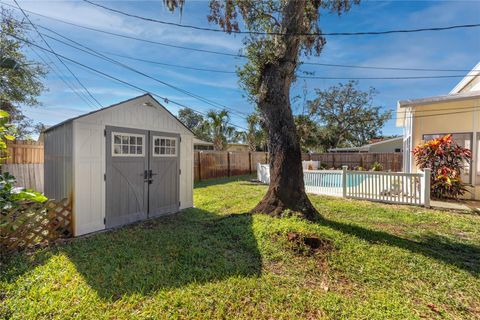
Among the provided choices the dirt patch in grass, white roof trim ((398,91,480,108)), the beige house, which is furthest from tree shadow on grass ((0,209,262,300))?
the beige house

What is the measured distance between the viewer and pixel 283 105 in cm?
526

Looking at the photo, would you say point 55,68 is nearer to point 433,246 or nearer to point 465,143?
point 433,246

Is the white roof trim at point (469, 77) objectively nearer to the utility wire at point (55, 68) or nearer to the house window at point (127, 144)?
the house window at point (127, 144)

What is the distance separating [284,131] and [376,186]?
190 inches

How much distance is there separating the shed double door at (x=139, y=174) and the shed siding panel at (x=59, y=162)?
0.69 meters

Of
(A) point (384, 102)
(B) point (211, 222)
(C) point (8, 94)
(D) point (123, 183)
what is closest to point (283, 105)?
(B) point (211, 222)

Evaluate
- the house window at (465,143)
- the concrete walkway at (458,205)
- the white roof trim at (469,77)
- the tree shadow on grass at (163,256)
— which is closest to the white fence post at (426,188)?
the concrete walkway at (458,205)

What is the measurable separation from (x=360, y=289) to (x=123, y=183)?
5156mm

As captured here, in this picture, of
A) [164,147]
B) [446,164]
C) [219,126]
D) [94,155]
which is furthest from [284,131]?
[219,126]

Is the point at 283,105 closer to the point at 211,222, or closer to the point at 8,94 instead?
the point at 211,222

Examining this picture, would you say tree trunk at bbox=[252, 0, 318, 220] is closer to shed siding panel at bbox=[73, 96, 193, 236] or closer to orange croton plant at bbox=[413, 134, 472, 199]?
shed siding panel at bbox=[73, 96, 193, 236]

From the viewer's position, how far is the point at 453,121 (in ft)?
26.9

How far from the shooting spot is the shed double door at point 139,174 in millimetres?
5355

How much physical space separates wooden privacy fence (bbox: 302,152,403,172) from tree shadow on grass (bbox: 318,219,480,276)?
49.0 feet
